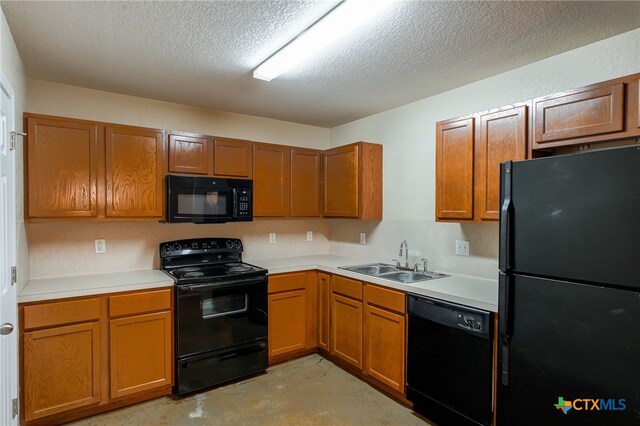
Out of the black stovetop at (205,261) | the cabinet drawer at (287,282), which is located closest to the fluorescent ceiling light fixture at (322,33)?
the black stovetop at (205,261)

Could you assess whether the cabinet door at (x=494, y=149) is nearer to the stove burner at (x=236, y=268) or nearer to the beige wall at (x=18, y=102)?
the stove burner at (x=236, y=268)

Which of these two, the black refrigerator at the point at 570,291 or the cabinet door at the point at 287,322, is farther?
the cabinet door at the point at 287,322

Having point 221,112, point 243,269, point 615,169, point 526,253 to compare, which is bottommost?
point 243,269

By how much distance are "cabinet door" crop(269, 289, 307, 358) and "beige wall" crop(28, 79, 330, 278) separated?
2.42 ft

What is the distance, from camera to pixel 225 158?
323cm

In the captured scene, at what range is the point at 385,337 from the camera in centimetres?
271

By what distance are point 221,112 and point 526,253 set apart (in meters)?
3.00

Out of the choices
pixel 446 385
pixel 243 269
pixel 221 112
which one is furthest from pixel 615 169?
pixel 221 112

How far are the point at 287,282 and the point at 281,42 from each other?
2.03 meters

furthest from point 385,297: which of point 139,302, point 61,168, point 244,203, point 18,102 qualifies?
point 18,102

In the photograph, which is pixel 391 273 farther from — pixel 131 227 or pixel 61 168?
pixel 61 168

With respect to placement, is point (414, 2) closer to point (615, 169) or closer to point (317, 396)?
point (615, 169)

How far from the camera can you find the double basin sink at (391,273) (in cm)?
294

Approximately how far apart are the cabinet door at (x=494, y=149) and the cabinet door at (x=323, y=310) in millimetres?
1576
